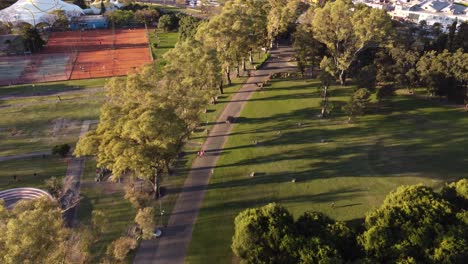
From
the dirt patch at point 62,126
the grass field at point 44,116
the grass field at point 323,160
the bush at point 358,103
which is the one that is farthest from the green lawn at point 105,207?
the bush at point 358,103

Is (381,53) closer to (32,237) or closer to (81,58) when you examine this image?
(32,237)

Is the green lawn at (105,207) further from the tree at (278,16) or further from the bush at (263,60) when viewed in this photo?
the tree at (278,16)

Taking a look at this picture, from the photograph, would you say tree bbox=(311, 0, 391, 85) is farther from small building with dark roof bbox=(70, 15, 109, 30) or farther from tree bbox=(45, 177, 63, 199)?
small building with dark roof bbox=(70, 15, 109, 30)

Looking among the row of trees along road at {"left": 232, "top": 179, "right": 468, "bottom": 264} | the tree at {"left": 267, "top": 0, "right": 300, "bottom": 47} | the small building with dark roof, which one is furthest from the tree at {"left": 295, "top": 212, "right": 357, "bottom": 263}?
the small building with dark roof

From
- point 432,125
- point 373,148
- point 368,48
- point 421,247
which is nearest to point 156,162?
point 421,247

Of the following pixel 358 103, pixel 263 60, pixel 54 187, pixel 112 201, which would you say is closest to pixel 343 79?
pixel 358 103

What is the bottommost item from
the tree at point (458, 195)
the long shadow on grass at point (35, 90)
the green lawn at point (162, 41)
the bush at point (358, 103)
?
the tree at point (458, 195)
